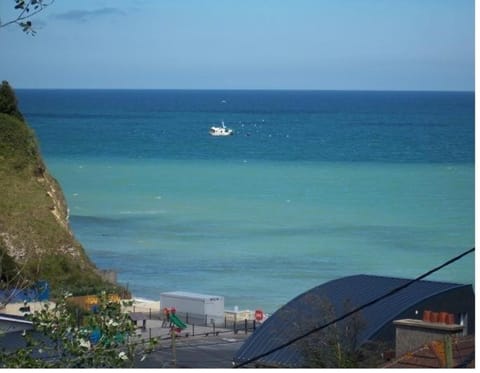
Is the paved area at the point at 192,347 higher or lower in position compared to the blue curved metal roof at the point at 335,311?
lower

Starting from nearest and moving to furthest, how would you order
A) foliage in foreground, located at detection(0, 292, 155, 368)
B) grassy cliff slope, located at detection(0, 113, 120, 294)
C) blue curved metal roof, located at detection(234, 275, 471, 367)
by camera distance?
foliage in foreground, located at detection(0, 292, 155, 368) < blue curved metal roof, located at detection(234, 275, 471, 367) < grassy cliff slope, located at detection(0, 113, 120, 294)

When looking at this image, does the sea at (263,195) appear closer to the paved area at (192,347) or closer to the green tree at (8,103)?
the green tree at (8,103)

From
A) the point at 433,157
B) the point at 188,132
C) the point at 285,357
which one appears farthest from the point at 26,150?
the point at 188,132

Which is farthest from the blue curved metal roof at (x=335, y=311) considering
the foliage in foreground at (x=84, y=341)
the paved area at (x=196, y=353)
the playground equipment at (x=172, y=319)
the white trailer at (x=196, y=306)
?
the white trailer at (x=196, y=306)

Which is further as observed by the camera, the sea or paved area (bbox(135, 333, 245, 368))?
the sea

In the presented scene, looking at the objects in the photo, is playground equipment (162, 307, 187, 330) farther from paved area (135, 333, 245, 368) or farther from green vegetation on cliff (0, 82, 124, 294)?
green vegetation on cliff (0, 82, 124, 294)

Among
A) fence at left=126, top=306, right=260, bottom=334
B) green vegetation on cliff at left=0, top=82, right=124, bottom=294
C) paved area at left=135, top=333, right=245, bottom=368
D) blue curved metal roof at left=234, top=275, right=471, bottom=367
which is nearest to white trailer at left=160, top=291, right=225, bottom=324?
fence at left=126, top=306, right=260, bottom=334

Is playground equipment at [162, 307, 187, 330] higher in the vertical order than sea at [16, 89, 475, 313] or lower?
lower
